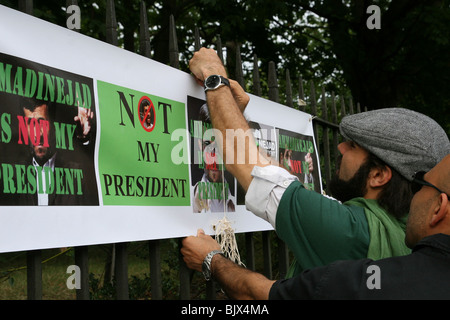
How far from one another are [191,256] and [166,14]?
481 cm

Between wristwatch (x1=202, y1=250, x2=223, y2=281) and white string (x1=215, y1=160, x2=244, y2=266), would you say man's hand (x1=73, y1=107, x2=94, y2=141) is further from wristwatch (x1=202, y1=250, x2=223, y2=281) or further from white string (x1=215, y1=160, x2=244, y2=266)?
white string (x1=215, y1=160, x2=244, y2=266)

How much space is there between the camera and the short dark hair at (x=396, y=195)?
7.69ft

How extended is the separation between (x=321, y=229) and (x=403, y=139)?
60cm

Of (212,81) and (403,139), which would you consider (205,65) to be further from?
(403,139)

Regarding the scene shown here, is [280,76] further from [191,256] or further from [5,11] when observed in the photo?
[5,11]

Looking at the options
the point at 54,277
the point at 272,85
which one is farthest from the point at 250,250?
the point at 54,277

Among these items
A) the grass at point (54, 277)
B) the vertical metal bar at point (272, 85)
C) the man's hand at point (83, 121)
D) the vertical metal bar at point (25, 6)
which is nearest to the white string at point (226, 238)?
the man's hand at point (83, 121)

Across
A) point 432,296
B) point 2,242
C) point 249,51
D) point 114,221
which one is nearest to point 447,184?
point 432,296

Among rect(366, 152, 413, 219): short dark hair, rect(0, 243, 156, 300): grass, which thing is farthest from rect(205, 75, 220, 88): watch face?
rect(0, 243, 156, 300): grass

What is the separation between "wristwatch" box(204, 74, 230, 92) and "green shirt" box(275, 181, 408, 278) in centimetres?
61

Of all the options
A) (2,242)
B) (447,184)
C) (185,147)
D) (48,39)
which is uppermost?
(48,39)

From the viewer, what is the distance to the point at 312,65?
29.6ft

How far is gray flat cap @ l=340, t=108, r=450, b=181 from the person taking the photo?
2281 mm

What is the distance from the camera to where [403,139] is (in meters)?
2.29
